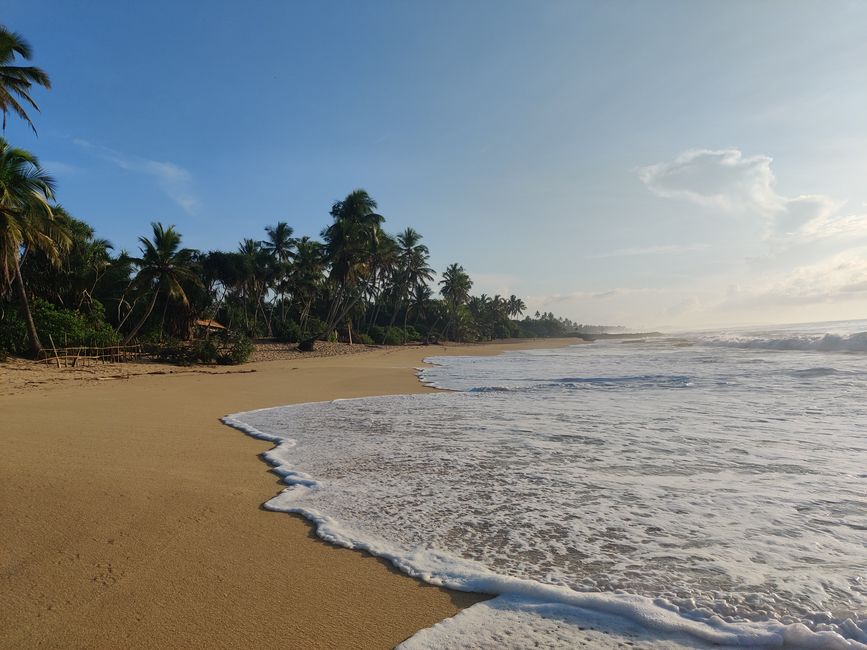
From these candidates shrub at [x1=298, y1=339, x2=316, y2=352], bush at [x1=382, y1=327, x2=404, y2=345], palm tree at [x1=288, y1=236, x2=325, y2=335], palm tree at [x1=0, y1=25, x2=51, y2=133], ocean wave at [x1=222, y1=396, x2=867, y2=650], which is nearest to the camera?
ocean wave at [x1=222, y1=396, x2=867, y2=650]

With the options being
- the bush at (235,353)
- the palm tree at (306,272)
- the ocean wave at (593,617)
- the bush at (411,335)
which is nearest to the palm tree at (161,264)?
the bush at (235,353)

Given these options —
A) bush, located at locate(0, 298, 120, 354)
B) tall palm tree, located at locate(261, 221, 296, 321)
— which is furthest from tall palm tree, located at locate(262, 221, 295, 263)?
bush, located at locate(0, 298, 120, 354)

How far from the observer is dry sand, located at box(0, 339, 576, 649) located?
2365mm

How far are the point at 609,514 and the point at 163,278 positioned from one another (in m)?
25.6

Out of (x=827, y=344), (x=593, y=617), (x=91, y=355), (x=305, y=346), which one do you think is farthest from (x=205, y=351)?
(x=827, y=344)

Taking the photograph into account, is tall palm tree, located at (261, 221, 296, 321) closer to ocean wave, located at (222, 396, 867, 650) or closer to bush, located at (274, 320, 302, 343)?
bush, located at (274, 320, 302, 343)

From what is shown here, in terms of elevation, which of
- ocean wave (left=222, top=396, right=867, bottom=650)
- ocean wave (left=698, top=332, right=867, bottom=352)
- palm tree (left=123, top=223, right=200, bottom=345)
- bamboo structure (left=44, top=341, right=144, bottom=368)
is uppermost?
palm tree (left=123, top=223, right=200, bottom=345)

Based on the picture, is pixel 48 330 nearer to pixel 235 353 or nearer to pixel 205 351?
pixel 205 351

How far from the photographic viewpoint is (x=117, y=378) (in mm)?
14820

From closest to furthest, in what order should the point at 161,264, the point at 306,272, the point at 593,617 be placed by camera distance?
the point at 593,617 → the point at 161,264 → the point at 306,272

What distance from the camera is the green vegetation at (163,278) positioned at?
16609 mm

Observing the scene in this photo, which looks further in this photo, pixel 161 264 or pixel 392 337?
pixel 392 337

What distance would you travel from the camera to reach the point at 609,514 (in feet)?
13.0

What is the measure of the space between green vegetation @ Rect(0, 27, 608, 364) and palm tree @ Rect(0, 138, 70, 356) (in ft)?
0.11
